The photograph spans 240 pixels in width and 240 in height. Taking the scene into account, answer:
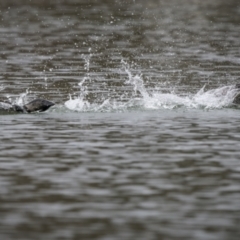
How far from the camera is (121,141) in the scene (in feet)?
50.6

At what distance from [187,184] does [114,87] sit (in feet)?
36.6

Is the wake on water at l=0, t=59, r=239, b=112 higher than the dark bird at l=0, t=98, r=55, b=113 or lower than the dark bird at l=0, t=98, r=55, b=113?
lower

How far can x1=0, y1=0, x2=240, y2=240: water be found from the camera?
10.6 metres

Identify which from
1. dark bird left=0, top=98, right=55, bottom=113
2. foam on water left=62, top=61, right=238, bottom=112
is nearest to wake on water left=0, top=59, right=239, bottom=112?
foam on water left=62, top=61, right=238, bottom=112

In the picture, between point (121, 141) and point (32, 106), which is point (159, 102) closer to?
point (32, 106)

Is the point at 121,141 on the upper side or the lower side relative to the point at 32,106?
lower

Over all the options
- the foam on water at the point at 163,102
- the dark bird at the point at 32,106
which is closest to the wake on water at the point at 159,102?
the foam on water at the point at 163,102

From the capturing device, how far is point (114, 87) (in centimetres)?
2322

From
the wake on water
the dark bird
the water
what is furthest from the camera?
the wake on water

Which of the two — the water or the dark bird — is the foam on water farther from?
the dark bird

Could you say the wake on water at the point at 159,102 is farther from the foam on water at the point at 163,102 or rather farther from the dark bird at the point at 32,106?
the dark bird at the point at 32,106

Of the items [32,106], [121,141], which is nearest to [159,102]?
[32,106]

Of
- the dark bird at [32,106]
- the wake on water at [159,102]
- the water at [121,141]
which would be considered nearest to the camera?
the water at [121,141]

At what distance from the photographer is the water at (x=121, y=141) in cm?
1061
